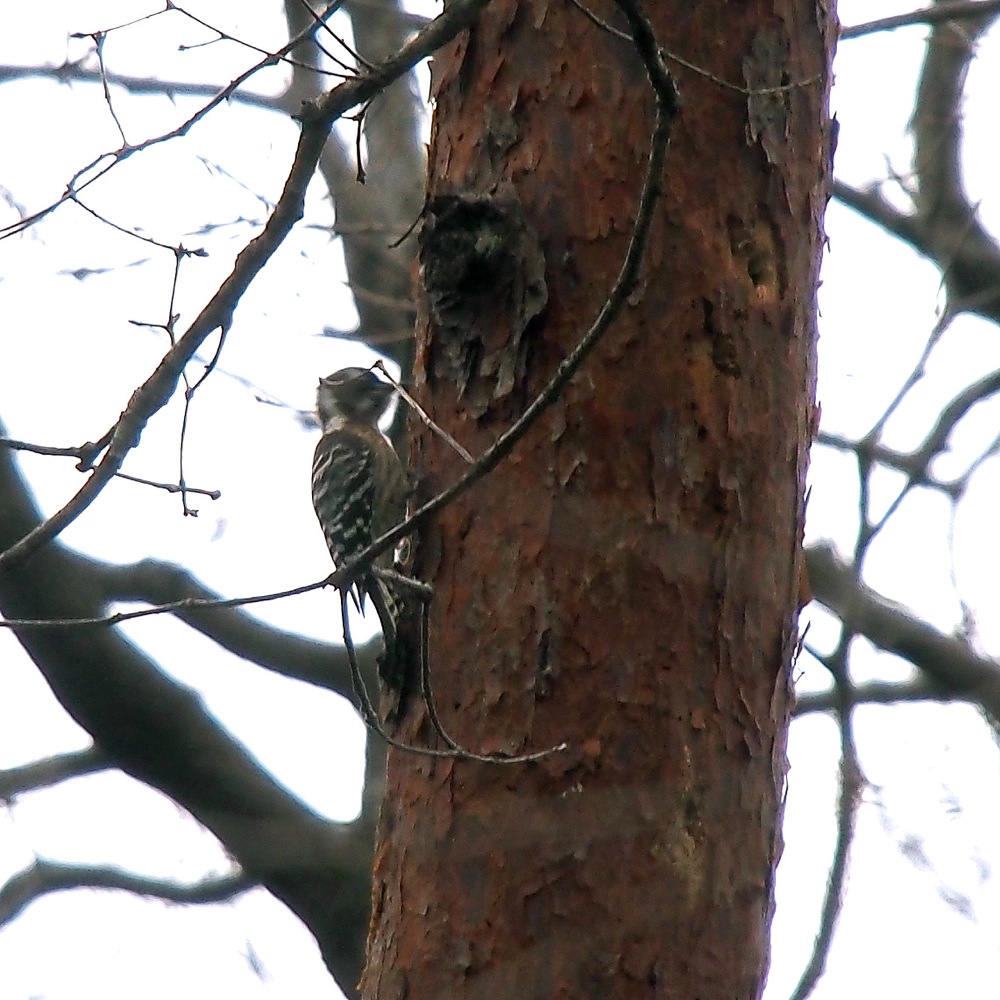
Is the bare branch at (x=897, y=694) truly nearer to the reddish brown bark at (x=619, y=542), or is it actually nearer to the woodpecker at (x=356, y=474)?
the woodpecker at (x=356, y=474)

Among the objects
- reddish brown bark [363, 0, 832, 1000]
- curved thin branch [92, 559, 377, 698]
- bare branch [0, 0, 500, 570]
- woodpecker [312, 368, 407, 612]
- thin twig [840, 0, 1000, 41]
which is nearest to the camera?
bare branch [0, 0, 500, 570]

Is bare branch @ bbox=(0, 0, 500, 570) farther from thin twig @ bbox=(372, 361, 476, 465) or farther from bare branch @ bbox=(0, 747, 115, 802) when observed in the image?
bare branch @ bbox=(0, 747, 115, 802)

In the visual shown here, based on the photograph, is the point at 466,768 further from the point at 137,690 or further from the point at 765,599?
the point at 137,690

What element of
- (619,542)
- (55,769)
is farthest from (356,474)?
(619,542)

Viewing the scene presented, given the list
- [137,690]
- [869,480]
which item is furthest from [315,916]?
[869,480]

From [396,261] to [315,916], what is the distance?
332cm

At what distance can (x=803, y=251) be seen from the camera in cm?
312

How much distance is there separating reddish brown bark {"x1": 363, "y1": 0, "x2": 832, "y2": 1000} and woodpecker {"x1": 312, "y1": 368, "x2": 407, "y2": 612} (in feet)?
7.15

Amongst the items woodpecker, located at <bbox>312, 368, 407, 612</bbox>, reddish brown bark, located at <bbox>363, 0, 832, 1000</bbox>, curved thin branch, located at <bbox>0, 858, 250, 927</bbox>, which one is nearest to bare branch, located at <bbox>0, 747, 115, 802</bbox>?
curved thin branch, located at <bbox>0, 858, 250, 927</bbox>

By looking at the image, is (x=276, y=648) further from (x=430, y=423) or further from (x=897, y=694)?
(x=430, y=423)

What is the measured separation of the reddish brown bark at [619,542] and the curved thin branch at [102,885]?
3.11 meters

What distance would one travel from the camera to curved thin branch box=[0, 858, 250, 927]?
5.93 metres

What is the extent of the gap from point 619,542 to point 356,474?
277 centimetres

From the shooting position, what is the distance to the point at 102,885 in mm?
5934
